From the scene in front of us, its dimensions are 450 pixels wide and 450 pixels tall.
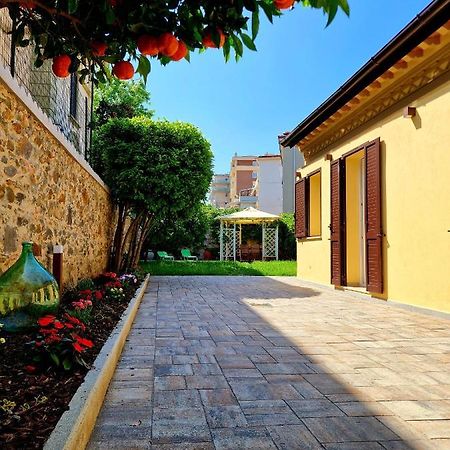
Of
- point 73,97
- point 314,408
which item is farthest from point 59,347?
point 73,97

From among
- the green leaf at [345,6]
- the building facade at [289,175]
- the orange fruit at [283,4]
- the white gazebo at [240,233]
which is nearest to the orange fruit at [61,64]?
the orange fruit at [283,4]

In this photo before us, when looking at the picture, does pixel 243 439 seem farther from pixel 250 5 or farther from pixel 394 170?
pixel 394 170

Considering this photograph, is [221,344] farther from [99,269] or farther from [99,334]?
[99,269]

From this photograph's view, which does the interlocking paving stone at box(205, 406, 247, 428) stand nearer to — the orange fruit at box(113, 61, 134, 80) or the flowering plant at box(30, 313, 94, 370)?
the flowering plant at box(30, 313, 94, 370)

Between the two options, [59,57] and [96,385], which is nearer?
[59,57]

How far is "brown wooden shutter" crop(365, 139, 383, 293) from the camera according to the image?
6.63 meters

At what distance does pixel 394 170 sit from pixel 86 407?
5.70 metres

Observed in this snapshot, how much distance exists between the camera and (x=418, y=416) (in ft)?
7.63

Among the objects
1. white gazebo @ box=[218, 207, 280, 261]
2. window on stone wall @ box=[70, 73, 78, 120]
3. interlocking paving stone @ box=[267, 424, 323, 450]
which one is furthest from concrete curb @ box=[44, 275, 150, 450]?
white gazebo @ box=[218, 207, 280, 261]

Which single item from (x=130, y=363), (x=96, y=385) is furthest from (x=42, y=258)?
(x=96, y=385)

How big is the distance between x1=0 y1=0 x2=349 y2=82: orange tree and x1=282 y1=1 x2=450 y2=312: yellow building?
14.6 ft

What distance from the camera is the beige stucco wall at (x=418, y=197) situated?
5281mm

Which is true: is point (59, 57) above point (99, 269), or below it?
above

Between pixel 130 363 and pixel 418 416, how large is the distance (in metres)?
2.05
